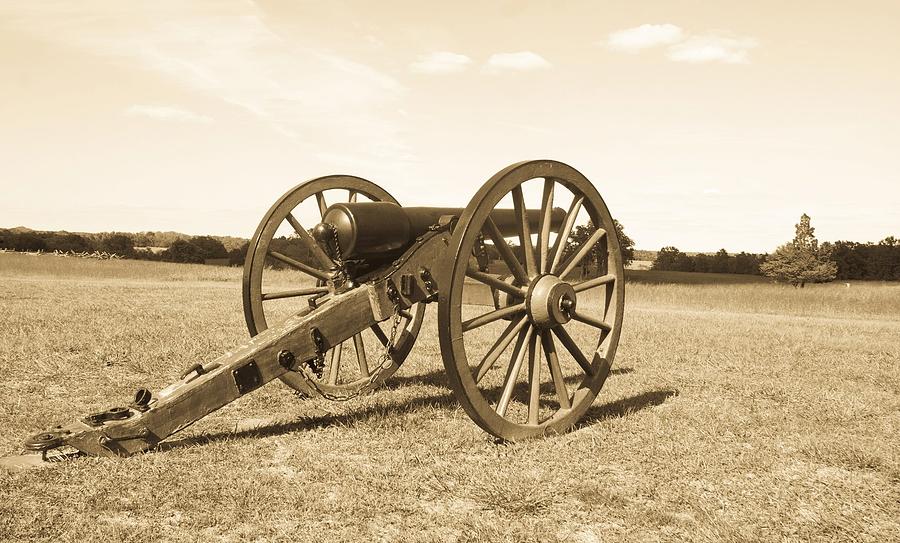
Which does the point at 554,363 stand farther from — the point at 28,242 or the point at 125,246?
the point at 28,242

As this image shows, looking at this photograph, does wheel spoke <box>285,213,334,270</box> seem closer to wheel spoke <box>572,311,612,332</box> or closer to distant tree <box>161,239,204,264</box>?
wheel spoke <box>572,311,612,332</box>

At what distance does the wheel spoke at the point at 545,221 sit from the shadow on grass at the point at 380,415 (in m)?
1.35

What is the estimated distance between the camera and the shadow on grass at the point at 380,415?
15.3 ft

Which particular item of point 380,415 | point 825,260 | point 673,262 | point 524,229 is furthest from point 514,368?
point 673,262

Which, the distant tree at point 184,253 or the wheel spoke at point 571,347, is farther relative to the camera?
the distant tree at point 184,253

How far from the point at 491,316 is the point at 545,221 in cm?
89

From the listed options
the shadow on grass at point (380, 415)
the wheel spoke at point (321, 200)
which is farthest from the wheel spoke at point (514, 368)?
the wheel spoke at point (321, 200)

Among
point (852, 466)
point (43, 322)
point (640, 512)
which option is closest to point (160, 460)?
point (640, 512)

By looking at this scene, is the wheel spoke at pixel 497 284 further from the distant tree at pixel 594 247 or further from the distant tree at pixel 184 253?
the distant tree at pixel 184 253

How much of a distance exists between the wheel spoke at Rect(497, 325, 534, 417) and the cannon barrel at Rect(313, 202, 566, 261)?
2.66ft

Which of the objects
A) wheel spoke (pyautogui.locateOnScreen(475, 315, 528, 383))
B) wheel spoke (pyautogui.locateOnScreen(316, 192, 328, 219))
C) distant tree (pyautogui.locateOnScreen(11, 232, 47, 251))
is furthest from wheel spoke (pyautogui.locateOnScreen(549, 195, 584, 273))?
distant tree (pyautogui.locateOnScreen(11, 232, 47, 251))

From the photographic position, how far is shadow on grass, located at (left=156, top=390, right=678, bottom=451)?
467 cm

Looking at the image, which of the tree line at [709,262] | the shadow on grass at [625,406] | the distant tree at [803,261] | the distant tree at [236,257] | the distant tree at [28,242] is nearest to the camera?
the shadow on grass at [625,406]

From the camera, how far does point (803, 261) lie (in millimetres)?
50031
